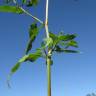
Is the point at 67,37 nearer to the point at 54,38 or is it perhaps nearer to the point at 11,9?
the point at 54,38

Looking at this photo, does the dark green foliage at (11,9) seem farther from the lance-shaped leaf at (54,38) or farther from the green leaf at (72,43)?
the green leaf at (72,43)

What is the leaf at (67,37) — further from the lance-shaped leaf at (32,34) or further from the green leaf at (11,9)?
the green leaf at (11,9)

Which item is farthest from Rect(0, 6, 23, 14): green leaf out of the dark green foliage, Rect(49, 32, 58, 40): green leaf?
Rect(49, 32, 58, 40): green leaf

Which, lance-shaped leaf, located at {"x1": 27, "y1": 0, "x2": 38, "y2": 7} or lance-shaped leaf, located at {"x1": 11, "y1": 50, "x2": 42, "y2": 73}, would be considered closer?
lance-shaped leaf, located at {"x1": 11, "y1": 50, "x2": 42, "y2": 73}

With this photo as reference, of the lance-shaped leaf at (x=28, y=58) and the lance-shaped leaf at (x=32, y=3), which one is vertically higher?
the lance-shaped leaf at (x=32, y=3)

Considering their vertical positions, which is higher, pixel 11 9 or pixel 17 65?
pixel 11 9

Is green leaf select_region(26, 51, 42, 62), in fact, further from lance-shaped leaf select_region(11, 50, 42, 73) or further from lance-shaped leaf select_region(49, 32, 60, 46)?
lance-shaped leaf select_region(49, 32, 60, 46)

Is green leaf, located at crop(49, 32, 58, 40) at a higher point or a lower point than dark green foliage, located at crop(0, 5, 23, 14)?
lower

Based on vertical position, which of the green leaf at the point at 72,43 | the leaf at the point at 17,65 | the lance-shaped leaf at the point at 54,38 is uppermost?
the lance-shaped leaf at the point at 54,38

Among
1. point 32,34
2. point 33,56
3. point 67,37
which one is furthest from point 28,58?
point 67,37

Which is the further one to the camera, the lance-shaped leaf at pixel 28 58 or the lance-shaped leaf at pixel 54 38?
the lance-shaped leaf at pixel 54 38

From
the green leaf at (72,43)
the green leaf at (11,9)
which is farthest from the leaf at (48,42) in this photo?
the green leaf at (11,9)

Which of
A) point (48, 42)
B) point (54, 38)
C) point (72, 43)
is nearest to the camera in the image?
point (48, 42)

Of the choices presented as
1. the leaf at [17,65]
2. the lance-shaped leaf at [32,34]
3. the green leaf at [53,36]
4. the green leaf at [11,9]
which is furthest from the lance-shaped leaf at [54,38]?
the green leaf at [11,9]
